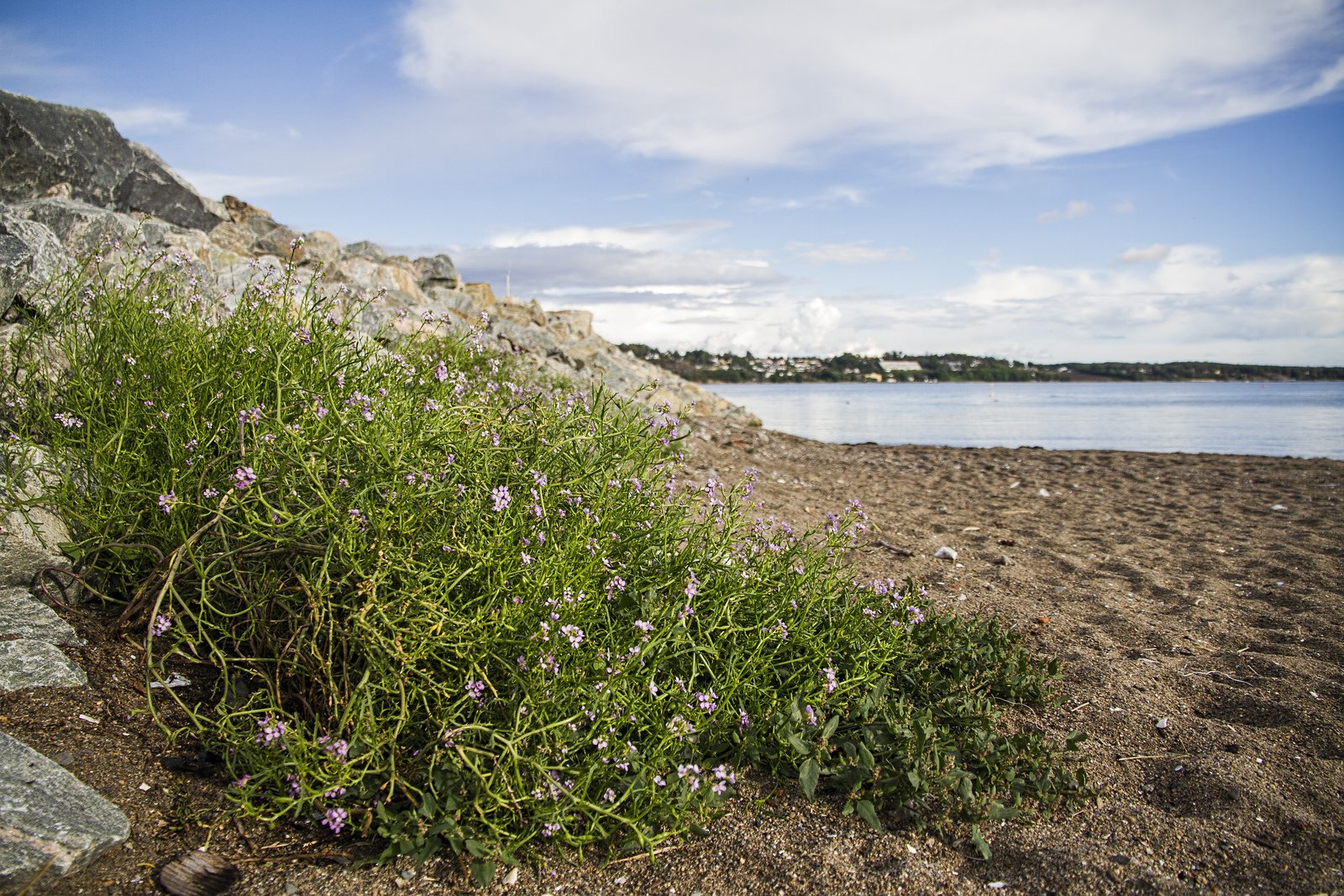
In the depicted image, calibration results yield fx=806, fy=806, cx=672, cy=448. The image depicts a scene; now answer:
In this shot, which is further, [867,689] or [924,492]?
[924,492]

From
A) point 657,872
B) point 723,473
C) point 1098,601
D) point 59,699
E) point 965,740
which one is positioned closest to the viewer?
point 657,872

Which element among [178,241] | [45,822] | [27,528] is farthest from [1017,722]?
[178,241]

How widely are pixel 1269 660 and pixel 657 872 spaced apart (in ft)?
12.0

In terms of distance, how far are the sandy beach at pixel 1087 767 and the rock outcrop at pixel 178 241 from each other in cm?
200

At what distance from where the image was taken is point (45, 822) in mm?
2252

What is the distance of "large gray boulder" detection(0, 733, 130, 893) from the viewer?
2.17 meters

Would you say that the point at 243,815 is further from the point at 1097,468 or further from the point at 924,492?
the point at 1097,468


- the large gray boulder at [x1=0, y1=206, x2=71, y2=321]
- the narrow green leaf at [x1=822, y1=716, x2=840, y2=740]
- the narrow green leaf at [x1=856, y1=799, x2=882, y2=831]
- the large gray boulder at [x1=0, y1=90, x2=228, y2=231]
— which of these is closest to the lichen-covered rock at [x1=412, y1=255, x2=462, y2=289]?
the large gray boulder at [x1=0, y1=90, x2=228, y2=231]

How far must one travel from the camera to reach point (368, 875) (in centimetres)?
244

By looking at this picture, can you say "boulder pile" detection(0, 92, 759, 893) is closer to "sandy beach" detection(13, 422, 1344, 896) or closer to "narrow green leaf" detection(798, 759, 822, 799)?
"sandy beach" detection(13, 422, 1344, 896)

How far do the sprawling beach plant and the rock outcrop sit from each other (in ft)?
2.41

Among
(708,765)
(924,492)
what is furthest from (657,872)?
(924,492)

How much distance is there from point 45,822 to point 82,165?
10.1 m

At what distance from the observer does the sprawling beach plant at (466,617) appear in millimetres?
2518
